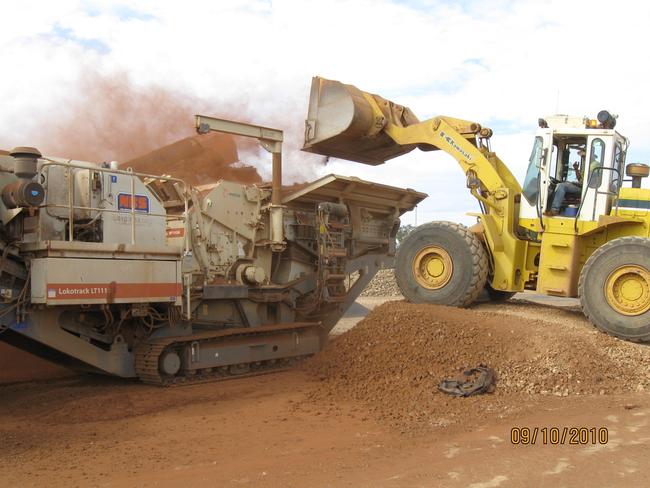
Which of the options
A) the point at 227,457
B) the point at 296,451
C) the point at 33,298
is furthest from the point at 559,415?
the point at 33,298

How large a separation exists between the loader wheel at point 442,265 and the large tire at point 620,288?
1455 millimetres

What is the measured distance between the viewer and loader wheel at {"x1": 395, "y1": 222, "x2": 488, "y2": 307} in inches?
380

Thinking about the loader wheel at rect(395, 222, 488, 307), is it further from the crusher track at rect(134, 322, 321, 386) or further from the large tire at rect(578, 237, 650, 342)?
the crusher track at rect(134, 322, 321, 386)

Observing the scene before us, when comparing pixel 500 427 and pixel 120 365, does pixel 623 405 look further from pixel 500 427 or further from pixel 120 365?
pixel 120 365

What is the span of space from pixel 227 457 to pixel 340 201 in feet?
18.3

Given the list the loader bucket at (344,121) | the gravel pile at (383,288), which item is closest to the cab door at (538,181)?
the loader bucket at (344,121)

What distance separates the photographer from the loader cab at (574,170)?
9445mm

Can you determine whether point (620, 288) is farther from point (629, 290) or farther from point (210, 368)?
point (210, 368)

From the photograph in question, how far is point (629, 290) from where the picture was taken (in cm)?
870

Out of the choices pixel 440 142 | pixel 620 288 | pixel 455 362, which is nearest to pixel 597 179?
pixel 620 288

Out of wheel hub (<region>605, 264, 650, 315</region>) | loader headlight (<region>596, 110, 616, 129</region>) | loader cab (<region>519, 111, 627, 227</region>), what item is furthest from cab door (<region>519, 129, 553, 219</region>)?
wheel hub (<region>605, 264, 650, 315</region>)
